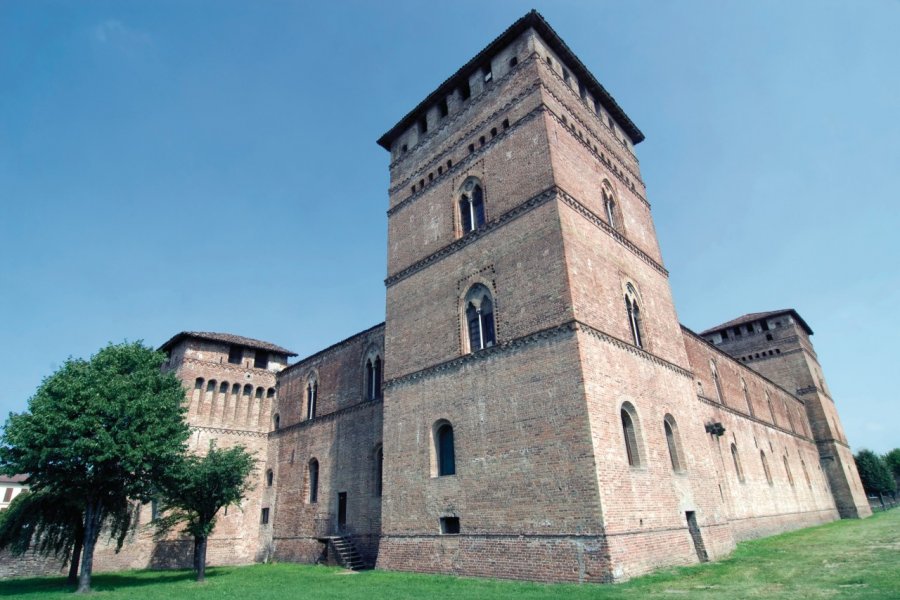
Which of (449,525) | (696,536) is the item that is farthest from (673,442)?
(449,525)

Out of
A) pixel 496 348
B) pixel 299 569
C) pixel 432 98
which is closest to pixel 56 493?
pixel 299 569

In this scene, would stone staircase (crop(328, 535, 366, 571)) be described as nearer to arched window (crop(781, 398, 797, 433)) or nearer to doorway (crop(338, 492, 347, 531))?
doorway (crop(338, 492, 347, 531))

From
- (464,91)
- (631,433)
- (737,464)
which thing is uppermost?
(464,91)

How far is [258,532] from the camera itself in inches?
1045

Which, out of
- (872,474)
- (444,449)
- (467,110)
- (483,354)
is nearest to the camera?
(483,354)

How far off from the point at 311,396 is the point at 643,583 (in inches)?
779

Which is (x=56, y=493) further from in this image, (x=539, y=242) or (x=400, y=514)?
(x=539, y=242)

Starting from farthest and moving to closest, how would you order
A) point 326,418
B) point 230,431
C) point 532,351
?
Result: point 230,431, point 326,418, point 532,351

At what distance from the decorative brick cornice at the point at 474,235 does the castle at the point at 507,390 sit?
0.07 meters

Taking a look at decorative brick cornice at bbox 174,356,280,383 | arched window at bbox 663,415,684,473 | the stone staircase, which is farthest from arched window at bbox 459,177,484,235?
decorative brick cornice at bbox 174,356,280,383

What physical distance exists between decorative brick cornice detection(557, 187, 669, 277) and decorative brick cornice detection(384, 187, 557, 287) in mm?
618

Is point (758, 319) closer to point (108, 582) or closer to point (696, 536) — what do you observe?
point (696, 536)

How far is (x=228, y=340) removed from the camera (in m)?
29.0

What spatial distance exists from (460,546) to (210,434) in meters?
18.1
